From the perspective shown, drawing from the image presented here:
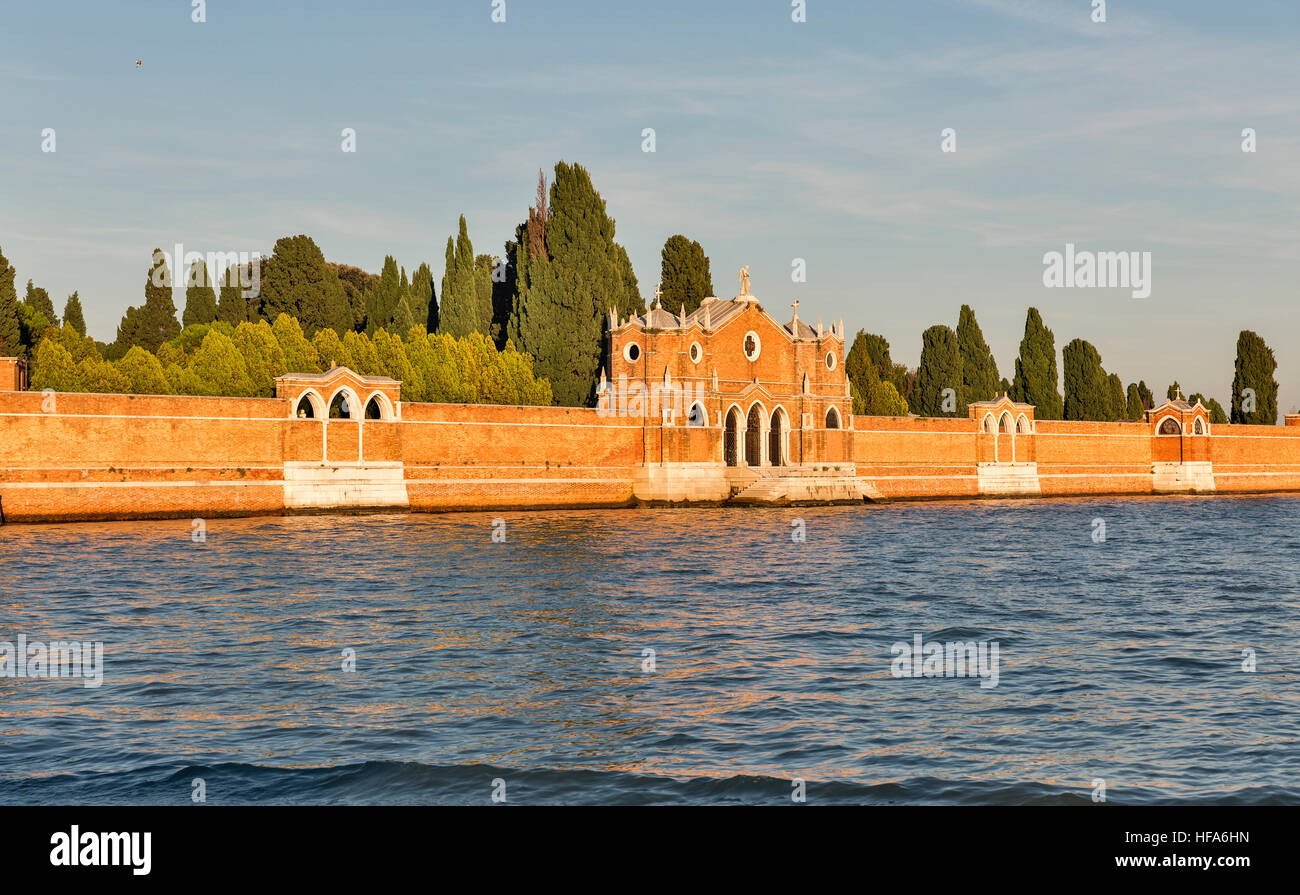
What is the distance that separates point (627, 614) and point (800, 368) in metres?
34.1

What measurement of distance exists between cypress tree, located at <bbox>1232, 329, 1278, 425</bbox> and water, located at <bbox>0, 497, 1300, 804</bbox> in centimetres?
4635

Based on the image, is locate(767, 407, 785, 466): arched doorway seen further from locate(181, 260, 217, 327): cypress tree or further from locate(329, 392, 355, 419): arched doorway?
locate(181, 260, 217, 327): cypress tree

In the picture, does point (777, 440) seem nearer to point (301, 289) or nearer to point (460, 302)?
point (460, 302)

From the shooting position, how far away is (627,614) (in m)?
15.9

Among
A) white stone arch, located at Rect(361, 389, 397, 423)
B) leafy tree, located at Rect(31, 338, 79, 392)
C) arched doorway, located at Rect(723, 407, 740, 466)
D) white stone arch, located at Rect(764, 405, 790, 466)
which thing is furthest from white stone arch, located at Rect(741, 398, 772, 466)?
leafy tree, located at Rect(31, 338, 79, 392)

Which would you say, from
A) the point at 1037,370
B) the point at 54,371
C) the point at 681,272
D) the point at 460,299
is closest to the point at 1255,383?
the point at 1037,370

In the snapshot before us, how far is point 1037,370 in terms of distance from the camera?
64.4 metres

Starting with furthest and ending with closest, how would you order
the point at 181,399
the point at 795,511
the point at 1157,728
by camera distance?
the point at 795,511, the point at 181,399, the point at 1157,728

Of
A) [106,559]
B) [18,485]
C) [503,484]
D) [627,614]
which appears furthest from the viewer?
[503,484]

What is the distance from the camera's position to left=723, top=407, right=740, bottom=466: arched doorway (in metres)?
47.2

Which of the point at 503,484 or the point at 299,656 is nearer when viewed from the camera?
the point at 299,656

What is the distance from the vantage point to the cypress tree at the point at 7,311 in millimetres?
44406
